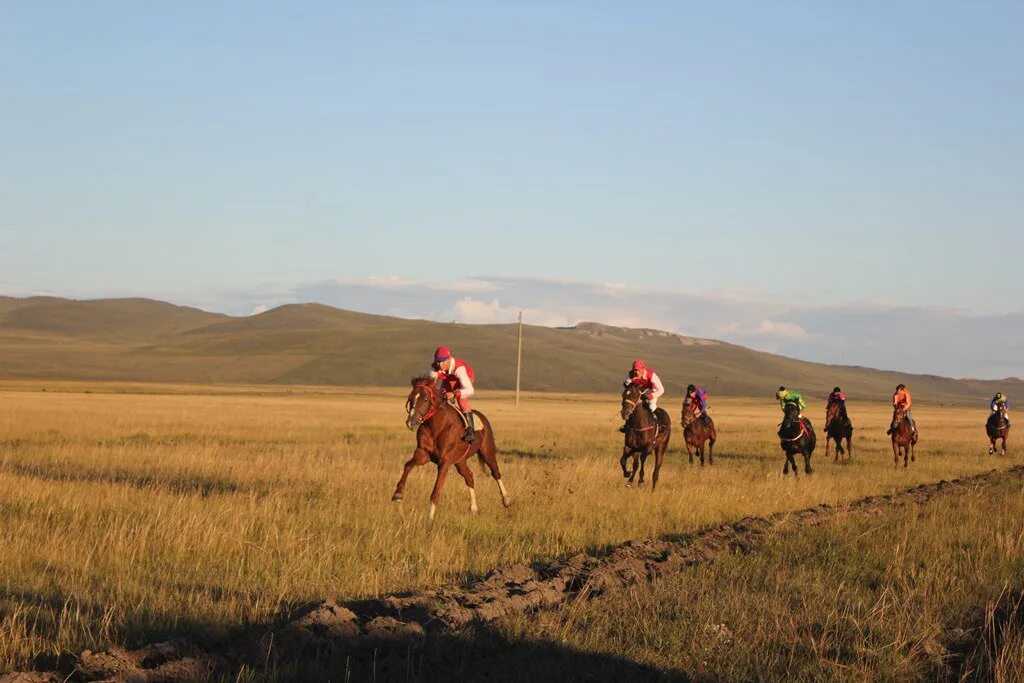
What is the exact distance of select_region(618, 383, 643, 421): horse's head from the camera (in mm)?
19438

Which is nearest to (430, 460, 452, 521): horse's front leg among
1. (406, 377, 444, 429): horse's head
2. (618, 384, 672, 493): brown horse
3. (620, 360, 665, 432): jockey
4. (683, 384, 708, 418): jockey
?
(406, 377, 444, 429): horse's head

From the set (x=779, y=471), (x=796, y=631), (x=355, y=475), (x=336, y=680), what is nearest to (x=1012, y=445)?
(x=779, y=471)

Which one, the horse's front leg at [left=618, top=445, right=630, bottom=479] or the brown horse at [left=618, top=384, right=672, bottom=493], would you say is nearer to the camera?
the horse's front leg at [left=618, top=445, right=630, bottom=479]

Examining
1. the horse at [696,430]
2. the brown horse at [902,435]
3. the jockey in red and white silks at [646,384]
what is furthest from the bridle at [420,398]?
the brown horse at [902,435]

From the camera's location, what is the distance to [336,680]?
6078 millimetres

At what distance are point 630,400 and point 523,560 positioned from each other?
30.3 feet

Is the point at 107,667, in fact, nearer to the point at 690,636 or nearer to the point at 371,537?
the point at 690,636

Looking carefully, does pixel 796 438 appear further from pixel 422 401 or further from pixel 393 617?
pixel 393 617

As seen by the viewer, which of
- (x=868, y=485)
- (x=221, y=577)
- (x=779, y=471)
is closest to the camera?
(x=221, y=577)

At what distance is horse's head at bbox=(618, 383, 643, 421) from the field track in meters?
7.36

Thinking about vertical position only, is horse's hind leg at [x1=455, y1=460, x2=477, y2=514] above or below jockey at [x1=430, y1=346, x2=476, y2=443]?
below

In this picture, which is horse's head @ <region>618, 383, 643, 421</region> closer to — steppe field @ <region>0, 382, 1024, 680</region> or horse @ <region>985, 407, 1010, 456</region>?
steppe field @ <region>0, 382, 1024, 680</region>

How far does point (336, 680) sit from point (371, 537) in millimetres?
5251

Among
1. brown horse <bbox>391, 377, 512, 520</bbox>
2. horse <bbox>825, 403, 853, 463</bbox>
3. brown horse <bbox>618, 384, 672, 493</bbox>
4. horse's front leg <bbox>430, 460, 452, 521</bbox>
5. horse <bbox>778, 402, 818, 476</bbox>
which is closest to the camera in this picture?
horse's front leg <bbox>430, 460, 452, 521</bbox>
